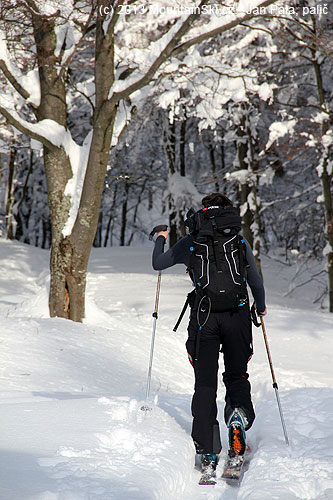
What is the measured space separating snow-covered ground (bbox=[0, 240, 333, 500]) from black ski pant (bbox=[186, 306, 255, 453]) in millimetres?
242

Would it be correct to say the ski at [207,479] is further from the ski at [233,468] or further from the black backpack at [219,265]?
the black backpack at [219,265]

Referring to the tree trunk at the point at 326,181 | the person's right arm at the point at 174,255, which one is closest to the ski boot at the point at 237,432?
the person's right arm at the point at 174,255

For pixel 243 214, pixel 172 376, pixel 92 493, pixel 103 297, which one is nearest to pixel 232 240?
pixel 92 493

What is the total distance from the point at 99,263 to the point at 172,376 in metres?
12.9

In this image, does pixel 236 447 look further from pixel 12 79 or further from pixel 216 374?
pixel 12 79

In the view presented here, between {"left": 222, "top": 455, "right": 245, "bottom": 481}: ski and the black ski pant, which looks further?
the black ski pant

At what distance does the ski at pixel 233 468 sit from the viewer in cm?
375

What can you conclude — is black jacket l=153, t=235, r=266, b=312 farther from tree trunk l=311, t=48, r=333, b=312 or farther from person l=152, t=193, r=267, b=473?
tree trunk l=311, t=48, r=333, b=312

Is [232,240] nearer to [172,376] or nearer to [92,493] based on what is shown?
[92,493]

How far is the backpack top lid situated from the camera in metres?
3.93

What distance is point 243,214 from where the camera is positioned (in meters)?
15.9

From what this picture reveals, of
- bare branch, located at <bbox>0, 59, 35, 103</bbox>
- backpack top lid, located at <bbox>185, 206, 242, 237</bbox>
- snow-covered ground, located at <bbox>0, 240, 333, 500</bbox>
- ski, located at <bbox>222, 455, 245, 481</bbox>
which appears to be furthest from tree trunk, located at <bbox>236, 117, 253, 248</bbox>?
ski, located at <bbox>222, 455, 245, 481</bbox>

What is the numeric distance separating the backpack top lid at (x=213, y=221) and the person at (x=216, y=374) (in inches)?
3.5

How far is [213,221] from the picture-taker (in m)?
3.97
